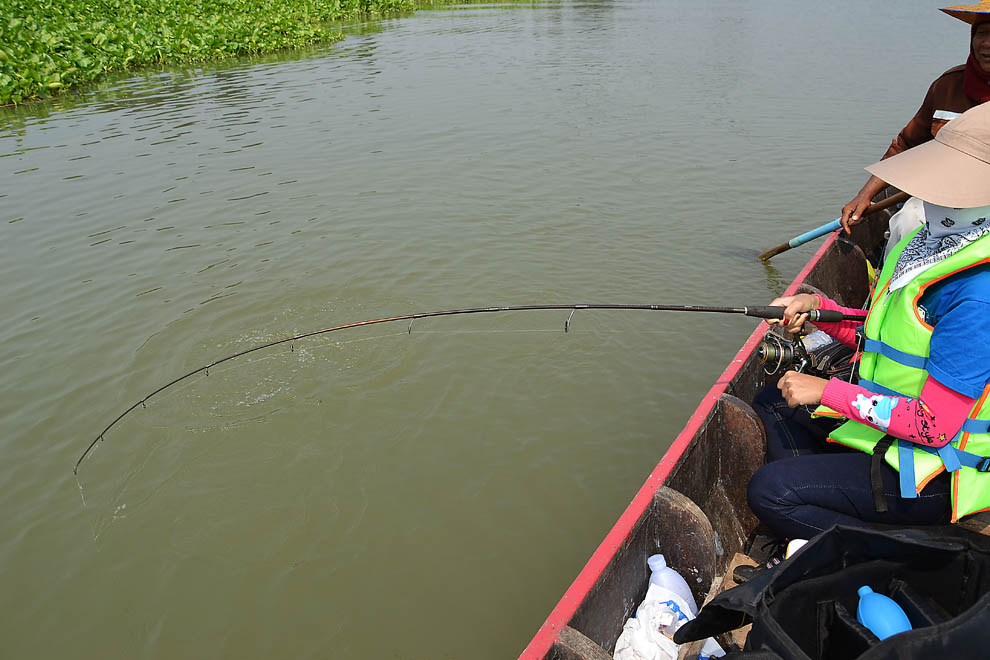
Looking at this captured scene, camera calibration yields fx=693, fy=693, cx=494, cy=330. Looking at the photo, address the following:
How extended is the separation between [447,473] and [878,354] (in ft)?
9.00

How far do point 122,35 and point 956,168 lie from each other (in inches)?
757

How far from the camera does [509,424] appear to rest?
491 centimetres

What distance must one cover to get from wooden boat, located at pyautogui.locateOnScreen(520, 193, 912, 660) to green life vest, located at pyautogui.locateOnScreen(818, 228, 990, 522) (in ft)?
2.34

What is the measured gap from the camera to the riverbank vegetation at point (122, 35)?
551 inches

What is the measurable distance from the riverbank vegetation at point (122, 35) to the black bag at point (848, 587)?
15.8 m

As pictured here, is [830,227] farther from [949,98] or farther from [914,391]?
[914,391]

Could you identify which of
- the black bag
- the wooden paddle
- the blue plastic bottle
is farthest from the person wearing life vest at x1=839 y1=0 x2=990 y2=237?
the blue plastic bottle

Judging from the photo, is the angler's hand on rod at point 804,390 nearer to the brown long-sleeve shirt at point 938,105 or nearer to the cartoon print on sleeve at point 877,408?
the cartoon print on sleeve at point 877,408

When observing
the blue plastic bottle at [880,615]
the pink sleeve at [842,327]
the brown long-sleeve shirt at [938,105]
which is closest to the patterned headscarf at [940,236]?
the pink sleeve at [842,327]

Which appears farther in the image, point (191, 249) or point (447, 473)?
point (191, 249)

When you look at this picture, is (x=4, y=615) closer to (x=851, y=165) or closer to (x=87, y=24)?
(x=851, y=165)

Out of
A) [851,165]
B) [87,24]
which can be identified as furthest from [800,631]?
[87,24]

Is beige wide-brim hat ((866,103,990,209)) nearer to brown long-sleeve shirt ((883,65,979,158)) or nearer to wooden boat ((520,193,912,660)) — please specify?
wooden boat ((520,193,912,660))

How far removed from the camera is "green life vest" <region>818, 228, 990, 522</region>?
7.43ft
